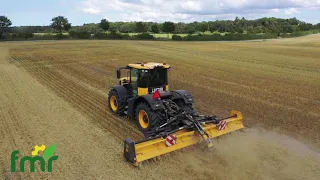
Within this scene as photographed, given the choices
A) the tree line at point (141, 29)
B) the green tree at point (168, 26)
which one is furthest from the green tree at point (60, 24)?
the green tree at point (168, 26)

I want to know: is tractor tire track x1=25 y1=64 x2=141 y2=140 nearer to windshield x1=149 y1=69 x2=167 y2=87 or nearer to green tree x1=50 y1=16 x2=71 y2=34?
windshield x1=149 y1=69 x2=167 y2=87

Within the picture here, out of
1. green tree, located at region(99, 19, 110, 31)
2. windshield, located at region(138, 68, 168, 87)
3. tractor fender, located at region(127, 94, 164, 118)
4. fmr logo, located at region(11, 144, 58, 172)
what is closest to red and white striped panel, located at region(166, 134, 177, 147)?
tractor fender, located at region(127, 94, 164, 118)

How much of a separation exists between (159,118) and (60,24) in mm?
75457

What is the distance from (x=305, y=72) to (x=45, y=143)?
699 inches

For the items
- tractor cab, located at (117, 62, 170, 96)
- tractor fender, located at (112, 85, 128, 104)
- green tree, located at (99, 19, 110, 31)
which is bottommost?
tractor fender, located at (112, 85, 128, 104)

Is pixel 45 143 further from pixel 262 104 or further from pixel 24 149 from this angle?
pixel 262 104

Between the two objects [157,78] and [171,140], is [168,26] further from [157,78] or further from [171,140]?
[171,140]

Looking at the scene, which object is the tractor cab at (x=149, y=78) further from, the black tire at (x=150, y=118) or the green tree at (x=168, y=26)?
the green tree at (x=168, y=26)

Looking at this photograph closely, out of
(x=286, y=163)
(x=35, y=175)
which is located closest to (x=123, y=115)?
(x=35, y=175)

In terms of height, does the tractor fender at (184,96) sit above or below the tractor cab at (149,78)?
below

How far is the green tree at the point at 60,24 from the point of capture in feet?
250

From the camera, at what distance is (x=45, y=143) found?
27.9 ft

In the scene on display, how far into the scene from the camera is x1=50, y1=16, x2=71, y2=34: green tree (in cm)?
7619

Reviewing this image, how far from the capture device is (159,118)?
27.5 feet
